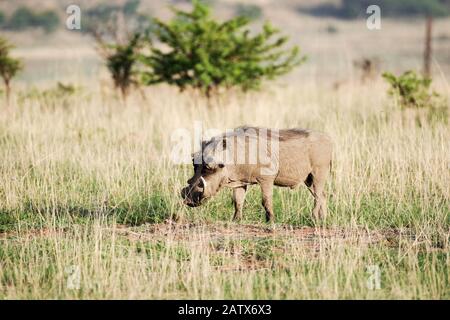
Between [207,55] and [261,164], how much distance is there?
732 cm

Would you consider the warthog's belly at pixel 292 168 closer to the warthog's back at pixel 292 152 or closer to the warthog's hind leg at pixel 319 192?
the warthog's back at pixel 292 152

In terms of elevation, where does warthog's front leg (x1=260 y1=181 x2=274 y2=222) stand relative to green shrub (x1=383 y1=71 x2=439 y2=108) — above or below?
below

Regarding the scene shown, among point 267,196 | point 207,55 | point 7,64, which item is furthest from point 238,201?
point 7,64

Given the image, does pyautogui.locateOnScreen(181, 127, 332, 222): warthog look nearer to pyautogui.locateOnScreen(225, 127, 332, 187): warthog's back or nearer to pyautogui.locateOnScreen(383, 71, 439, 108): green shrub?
pyautogui.locateOnScreen(225, 127, 332, 187): warthog's back

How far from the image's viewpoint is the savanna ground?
16.9ft

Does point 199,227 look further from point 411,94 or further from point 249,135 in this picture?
point 411,94

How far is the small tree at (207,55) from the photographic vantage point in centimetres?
1371

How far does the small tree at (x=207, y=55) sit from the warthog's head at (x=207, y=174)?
7068 millimetres

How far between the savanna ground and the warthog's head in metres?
0.29

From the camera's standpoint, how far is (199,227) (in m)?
6.35

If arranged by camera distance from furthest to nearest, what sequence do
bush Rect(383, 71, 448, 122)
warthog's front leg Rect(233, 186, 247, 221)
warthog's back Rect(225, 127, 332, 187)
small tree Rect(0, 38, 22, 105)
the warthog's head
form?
small tree Rect(0, 38, 22, 105), bush Rect(383, 71, 448, 122), warthog's front leg Rect(233, 186, 247, 221), warthog's back Rect(225, 127, 332, 187), the warthog's head

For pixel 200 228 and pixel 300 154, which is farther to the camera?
pixel 300 154

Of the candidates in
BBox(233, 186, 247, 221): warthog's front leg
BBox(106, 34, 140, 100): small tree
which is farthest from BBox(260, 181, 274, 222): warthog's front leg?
BBox(106, 34, 140, 100): small tree

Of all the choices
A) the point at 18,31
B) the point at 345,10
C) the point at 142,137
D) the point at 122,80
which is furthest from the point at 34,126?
the point at 345,10
